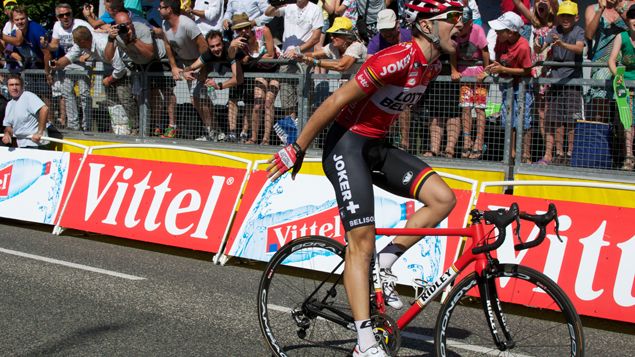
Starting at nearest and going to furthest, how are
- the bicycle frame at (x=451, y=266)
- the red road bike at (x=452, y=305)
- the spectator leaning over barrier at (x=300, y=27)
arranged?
the red road bike at (x=452, y=305)
the bicycle frame at (x=451, y=266)
the spectator leaning over barrier at (x=300, y=27)

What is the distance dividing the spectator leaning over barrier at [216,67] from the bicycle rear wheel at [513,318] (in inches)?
259

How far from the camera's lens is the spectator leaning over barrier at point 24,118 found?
42.5ft

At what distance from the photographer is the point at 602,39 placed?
9.88 m

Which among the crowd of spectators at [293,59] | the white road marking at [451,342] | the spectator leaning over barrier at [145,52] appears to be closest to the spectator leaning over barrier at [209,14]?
the crowd of spectators at [293,59]

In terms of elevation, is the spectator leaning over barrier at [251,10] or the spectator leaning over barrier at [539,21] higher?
the spectator leaning over barrier at [251,10]

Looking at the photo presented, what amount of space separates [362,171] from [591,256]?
9.84ft

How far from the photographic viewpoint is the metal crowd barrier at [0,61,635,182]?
9.05 metres

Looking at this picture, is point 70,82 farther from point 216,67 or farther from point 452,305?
point 452,305

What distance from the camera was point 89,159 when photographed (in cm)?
1117

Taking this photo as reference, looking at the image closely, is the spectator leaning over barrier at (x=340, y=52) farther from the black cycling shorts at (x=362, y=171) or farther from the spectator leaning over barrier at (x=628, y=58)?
the black cycling shorts at (x=362, y=171)

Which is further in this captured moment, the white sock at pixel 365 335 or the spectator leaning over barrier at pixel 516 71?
the spectator leaning over barrier at pixel 516 71

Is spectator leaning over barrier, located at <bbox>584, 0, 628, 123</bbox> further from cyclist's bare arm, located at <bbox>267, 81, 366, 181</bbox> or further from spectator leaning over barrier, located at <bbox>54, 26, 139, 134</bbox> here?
spectator leaning over barrier, located at <bbox>54, 26, 139, 134</bbox>

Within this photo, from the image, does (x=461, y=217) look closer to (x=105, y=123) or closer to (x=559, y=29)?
(x=559, y=29)

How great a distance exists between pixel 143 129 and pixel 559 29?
5.95m
